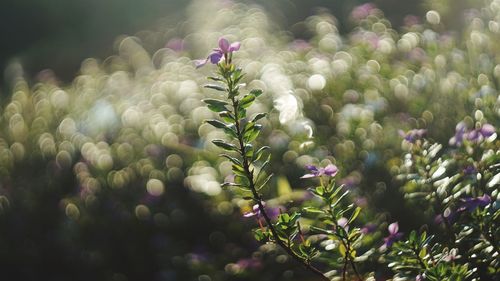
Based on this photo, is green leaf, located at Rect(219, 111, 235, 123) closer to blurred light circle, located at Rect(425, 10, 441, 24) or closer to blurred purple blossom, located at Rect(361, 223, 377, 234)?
blurred purple blossom, located at Rect(361, 223, 377, 234)

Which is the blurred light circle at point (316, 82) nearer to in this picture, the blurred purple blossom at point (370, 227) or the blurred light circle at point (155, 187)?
the blurred light circle at point (155, 187)

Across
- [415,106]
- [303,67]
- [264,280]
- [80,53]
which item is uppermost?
[80,53]

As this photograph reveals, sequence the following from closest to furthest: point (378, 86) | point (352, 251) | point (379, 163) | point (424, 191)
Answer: point (352, 251), point (424, 191), point (379, 163), point (378, 86)

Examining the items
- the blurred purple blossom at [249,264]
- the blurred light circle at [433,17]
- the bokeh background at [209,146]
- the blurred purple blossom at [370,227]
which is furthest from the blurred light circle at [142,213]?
the blurred light circle at [433,17]

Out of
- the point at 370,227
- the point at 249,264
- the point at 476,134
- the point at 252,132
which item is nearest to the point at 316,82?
the point at 249,264

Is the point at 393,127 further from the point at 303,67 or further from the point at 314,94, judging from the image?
the point at 303,67

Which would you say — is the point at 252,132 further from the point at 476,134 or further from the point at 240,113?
the point at 476,134

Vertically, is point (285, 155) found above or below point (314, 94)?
below

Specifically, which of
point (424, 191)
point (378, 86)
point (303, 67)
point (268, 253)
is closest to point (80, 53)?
point (303, 67)

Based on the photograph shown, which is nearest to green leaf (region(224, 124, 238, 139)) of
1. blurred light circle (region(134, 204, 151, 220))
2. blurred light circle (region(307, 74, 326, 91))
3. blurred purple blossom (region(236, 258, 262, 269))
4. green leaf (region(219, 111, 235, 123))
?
green leaf (region(219, 111, 235, 123))

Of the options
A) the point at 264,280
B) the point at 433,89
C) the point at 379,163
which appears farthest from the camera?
the point at 433,89
